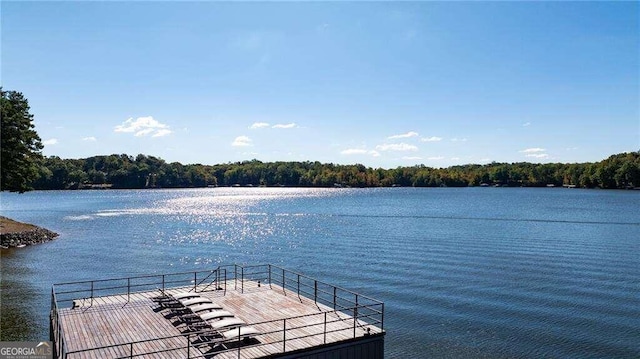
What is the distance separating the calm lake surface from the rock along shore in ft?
8.16

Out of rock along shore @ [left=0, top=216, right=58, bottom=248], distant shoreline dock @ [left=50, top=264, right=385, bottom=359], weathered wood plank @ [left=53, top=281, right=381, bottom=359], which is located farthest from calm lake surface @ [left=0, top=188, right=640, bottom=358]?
distant shoreline dock @ [left=50, top=264, right=385, bottom=359]

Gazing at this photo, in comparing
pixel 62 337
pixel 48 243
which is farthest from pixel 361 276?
pixel 48 243

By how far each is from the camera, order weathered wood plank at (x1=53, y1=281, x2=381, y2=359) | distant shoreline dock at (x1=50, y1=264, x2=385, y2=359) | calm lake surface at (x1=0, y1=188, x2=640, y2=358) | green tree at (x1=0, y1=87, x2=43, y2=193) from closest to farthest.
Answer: distant shoreline dock at (x1=50, y1=264, x2=385, y2=359)
weathered wood plank at (x1=53, y1=281, x2=381, y2=359)
calm lake surface at (x1=0, y1=188, x2=640, y2=358)
green tree at (x1=0, y1=87, x2=43, y2=193)

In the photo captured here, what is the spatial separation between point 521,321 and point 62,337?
27.7m

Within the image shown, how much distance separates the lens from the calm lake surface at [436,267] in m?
29.1

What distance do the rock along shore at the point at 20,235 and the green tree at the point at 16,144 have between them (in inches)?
272

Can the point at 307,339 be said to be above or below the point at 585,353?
above

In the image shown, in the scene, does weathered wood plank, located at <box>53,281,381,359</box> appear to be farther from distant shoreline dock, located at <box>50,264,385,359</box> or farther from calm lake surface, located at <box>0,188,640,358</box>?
calm lake surface, located at <box>0,188,640,358</box>

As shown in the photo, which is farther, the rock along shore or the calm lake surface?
the rock along shore

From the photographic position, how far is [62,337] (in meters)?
17.6

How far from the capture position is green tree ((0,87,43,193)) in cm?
5441

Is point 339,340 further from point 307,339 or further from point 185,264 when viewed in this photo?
point 185,264

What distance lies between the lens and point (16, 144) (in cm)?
5569

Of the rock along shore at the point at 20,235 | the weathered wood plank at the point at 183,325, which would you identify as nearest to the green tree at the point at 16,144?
the rock along shore at the point at 20,235
